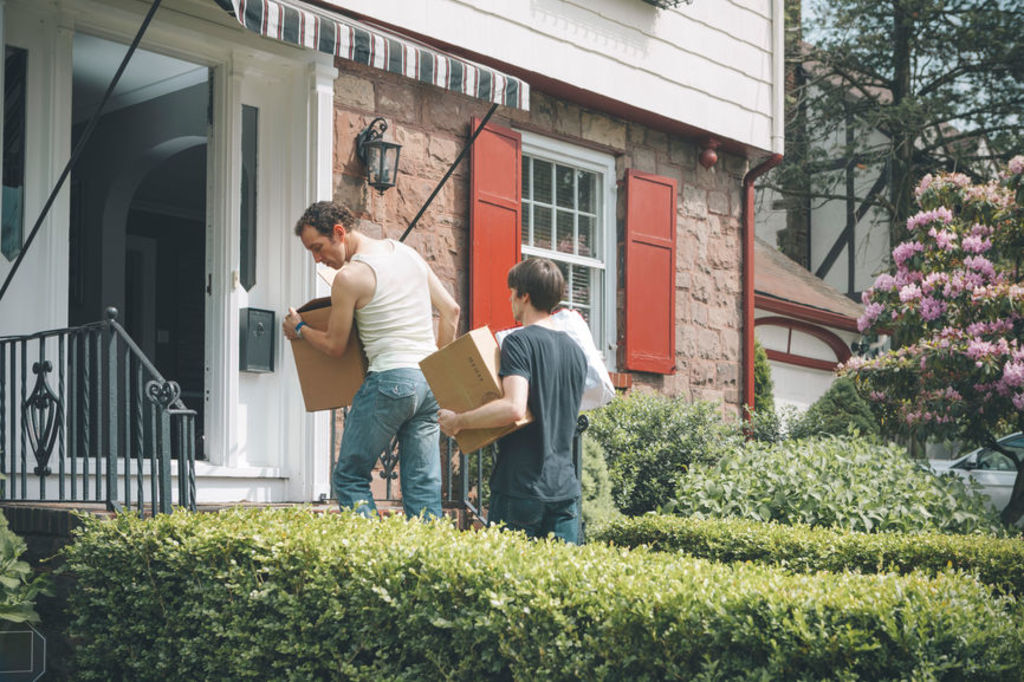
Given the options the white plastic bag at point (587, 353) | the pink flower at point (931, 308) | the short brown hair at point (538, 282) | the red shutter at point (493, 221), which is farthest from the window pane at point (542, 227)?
the short brown hair at point (538, 282)

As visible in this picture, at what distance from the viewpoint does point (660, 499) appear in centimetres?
808

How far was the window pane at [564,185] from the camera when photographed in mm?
8883

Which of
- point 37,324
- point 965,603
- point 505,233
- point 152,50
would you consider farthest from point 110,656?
point 505,233

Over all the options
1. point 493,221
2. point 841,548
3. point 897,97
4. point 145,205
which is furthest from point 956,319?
point 897,97

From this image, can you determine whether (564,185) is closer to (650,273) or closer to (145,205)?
(650,273)

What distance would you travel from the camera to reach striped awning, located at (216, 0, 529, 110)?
17.1ft

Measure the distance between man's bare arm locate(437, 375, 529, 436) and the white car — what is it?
386 inches

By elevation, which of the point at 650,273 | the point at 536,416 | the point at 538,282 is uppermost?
the point at 650,273

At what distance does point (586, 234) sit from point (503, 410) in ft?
17.0

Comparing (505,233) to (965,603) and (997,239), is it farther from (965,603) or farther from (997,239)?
(965,603)

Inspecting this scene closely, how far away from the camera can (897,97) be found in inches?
776

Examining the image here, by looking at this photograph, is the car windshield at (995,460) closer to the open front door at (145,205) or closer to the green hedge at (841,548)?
the green hedge at (841,548)

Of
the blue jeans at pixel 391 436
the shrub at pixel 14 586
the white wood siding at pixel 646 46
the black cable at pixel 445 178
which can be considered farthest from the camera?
the white wood siding at pixel 646 46

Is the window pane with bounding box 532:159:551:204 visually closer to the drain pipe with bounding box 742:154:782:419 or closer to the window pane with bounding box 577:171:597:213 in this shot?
the window pane with bounding box 577:171:597:213
